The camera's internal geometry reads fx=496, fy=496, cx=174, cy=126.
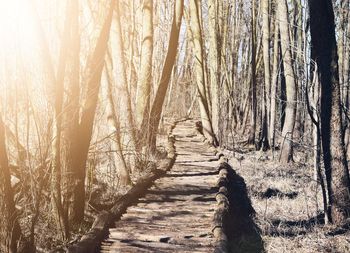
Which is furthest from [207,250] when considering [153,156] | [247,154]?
[247,154]

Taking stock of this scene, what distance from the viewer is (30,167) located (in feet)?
17.2

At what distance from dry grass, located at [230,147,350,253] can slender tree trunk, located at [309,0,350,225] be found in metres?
0.39

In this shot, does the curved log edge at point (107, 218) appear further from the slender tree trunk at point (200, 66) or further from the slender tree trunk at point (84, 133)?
the slender tree trunk at point (200, 66)

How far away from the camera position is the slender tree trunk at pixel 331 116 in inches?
245

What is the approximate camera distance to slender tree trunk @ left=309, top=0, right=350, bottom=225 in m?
6.21

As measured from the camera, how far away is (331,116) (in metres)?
6.27

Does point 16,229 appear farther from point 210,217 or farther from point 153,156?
point 153,156

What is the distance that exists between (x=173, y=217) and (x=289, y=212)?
229 cm

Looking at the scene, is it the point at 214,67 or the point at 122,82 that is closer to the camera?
the point at 122,82

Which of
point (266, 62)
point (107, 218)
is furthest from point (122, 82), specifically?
point (266, 62)

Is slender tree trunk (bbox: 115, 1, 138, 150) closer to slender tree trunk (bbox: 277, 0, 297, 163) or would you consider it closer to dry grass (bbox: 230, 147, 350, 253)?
dry grass (bbox: 230, 147, 350, 253)

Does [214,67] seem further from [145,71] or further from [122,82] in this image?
[122,82]

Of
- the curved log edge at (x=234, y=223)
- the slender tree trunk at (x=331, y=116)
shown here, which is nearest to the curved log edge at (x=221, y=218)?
the curved log edge at (x=234, y=223)

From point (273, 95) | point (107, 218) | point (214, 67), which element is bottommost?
point (107, 218)
